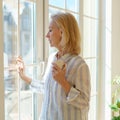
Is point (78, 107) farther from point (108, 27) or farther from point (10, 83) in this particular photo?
point (108, 27)

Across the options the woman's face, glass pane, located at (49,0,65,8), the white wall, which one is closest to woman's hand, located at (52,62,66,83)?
the woman's face

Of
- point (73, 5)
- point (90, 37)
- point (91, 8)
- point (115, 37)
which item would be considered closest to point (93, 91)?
point (90, 37)

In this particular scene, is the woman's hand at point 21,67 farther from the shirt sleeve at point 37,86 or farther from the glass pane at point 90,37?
the glass pane at point 90,37

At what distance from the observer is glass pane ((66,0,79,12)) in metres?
2.61

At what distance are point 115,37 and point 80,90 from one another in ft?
6.78

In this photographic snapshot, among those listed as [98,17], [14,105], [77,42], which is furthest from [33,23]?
[98,17]

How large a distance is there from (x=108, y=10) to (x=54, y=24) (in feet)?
6.08

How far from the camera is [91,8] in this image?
3.22 metres

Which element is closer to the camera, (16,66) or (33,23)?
(16,66)

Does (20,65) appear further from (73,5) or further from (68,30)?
(73,5)

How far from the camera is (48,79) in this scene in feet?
5.69

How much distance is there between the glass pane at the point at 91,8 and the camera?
3050mm

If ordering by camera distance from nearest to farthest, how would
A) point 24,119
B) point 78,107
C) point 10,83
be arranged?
1. point 78,107
2. point 10,83
3. point 24,119

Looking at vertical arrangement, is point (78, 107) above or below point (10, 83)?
below
